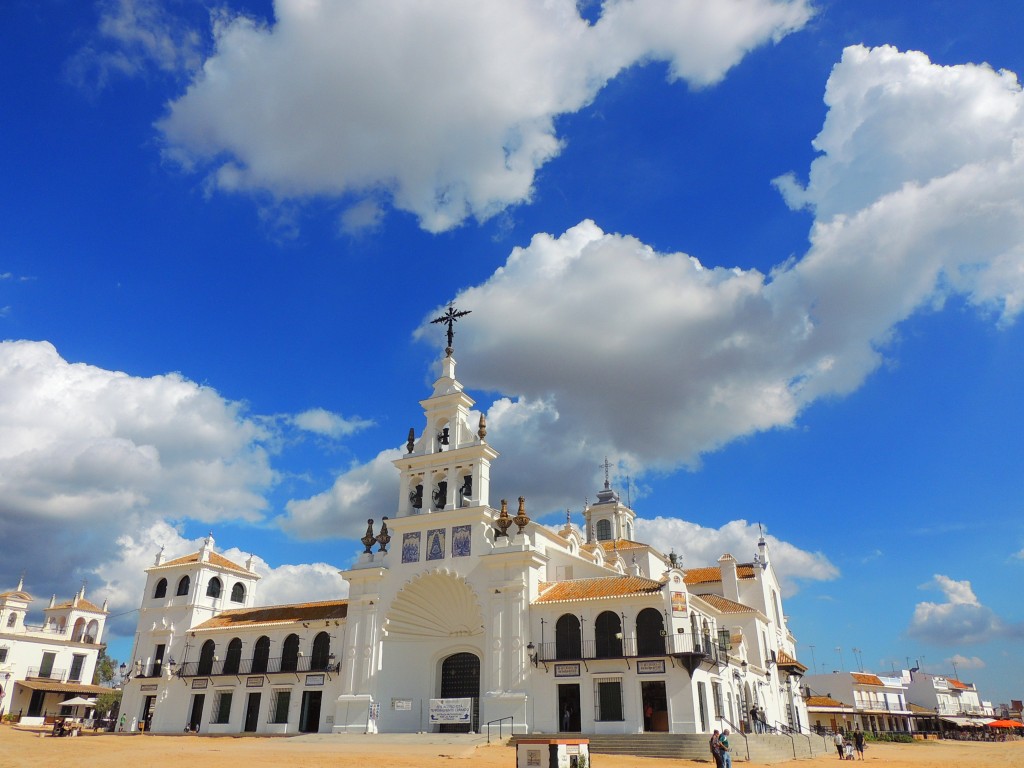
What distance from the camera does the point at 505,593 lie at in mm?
31219

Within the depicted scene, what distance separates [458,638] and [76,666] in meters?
34.6

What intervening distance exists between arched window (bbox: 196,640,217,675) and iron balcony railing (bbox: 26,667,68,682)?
1860 centimetres

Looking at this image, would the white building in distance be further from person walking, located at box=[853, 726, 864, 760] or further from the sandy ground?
person walking, located at box=[853, 726, 864, 760]

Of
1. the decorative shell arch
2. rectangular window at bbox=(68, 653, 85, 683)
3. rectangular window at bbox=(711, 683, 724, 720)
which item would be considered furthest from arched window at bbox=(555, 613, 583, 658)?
rectangular window at bbox=(68, 653, 85, 683)

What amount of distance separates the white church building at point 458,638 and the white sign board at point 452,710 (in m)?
0.06

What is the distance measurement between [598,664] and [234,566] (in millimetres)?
25808

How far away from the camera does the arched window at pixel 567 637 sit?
97.0ft

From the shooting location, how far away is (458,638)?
33.6 m

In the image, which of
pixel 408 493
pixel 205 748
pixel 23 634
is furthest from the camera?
pixel 23 634

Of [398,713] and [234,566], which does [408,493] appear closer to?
[398,713]

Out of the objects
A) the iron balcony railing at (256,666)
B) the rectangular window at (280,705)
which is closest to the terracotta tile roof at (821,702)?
the iron balcony railing at (256,666)

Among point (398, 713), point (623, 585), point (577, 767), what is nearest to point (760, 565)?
point (623, 585)

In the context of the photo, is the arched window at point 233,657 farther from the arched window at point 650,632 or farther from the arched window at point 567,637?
the arched window at point 650,632

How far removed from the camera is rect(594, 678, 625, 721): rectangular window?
27.9 meters
